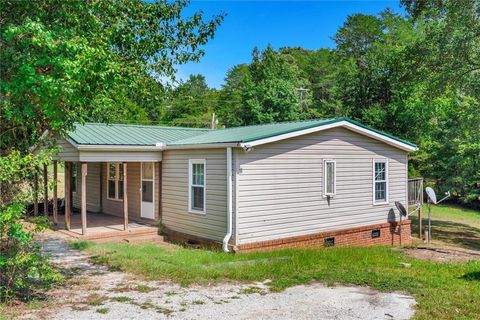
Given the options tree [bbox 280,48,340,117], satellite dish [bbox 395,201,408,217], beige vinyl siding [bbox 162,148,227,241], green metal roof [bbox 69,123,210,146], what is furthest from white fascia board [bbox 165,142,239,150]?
tree [bbox 280,48,340,117]

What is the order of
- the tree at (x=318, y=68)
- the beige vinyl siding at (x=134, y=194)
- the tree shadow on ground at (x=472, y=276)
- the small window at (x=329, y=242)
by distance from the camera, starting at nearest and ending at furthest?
the tree shadow on ground at (x=472, y=276) → the small window at (x=329, y=242) → the beige vinyl siding at (x=134, y=194) → the tree at (x=318, y=68)

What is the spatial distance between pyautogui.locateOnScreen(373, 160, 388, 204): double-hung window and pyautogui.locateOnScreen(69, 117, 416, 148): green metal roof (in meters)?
0.94

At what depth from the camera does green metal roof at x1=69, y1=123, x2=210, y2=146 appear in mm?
11977

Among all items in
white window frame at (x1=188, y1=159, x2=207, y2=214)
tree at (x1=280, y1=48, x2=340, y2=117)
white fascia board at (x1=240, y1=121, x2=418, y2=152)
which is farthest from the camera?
tree at (x1=280, y1=48, x2=340, y2=117)

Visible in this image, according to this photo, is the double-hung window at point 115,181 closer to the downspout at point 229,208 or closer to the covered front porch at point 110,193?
the covered front porch at point 110,193

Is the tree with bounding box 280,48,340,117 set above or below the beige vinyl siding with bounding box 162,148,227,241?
above

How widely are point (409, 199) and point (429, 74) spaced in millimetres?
4726

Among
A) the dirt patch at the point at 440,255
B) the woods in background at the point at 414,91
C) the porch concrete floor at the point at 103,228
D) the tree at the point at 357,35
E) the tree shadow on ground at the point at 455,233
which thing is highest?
the tree at the point at 357,35

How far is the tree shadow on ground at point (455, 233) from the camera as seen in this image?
51.7 feet

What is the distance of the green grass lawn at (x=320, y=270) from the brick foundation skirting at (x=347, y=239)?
561mm

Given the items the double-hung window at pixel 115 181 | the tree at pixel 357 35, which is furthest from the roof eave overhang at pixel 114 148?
the tree at pixel 357 35

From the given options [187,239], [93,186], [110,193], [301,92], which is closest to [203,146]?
[187,239]

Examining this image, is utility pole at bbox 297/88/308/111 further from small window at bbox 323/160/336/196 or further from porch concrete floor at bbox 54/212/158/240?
porch concrete floor at bbox 54/212/158/240

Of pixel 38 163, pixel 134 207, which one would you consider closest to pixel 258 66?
pixel 134 207
